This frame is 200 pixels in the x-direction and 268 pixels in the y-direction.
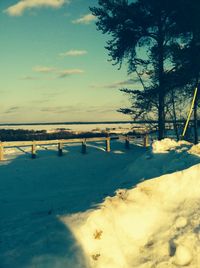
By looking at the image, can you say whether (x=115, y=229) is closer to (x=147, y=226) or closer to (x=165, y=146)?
(x=147, y=226)

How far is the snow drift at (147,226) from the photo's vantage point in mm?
6137

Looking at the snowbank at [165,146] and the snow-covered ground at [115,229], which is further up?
the snowbank at [165,146]

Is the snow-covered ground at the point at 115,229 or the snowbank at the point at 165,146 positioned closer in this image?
the snow-covered ground at the point at 115,229

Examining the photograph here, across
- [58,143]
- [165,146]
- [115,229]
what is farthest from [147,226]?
[58,143]

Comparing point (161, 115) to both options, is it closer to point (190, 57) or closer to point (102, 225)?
point (190, 57)

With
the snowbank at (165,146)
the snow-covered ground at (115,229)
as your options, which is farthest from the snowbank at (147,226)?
the snowbank at (165,146)

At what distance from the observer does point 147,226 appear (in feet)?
24.1

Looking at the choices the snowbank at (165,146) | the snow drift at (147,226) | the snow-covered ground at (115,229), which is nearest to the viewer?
the snow-covered ground at (115,229)

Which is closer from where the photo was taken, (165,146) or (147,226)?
(147,226)

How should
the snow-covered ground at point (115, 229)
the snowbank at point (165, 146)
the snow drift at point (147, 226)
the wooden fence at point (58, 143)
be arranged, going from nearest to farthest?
the snow-covered ground at point (115, 229) < the snow drift at point (147, 226) < the snowbank at point (165, 146) < the wooden fence at point (58, 143)

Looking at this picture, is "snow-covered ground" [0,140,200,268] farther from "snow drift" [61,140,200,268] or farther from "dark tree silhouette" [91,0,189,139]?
"dark tree silhouette" [91,0,189,139]

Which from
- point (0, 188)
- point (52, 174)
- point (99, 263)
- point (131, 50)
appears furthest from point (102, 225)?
point (131, 50)

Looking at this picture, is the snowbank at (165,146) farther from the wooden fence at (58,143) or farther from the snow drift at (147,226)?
the wooden fence at (58,143)

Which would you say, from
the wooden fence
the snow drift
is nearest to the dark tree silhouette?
the wooden fence
